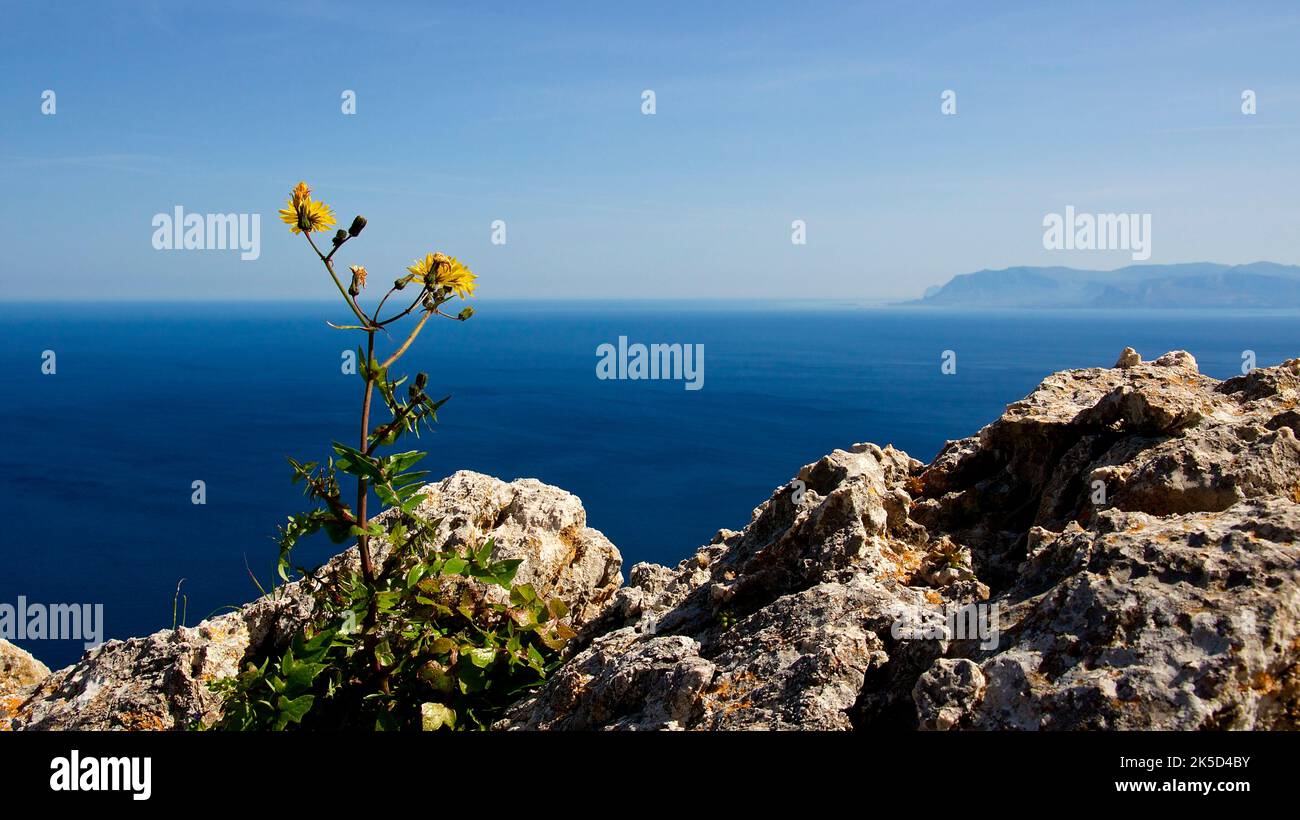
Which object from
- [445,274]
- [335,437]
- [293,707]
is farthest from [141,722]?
[335,437]

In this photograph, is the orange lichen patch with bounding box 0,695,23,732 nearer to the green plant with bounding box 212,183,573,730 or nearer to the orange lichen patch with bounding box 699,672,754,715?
the green plant with bounding box 212,183,573,730

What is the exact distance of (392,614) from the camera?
4.88 m

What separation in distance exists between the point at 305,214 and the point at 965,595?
151 inches

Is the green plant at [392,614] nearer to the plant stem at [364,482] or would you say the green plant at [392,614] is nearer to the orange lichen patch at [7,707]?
the plant stem at [364,482]

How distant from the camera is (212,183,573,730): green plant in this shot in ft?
14.0

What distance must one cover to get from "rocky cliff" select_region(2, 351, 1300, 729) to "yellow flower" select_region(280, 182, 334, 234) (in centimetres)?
267

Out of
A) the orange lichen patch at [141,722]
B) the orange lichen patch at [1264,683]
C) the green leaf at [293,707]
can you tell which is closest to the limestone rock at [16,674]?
the orange lichen patch at [141,722]

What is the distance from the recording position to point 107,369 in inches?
6196

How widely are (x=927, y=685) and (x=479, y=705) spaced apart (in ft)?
9.23

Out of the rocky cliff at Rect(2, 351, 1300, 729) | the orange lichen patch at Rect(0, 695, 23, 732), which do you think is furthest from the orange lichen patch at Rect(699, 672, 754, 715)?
the orange lichen patch at Rect(0, 695, 23, 732)

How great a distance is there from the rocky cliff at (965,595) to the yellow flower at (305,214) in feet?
8.77

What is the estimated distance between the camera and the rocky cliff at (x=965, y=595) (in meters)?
2.97

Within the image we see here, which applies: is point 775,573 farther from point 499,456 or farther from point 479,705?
point 499,456
